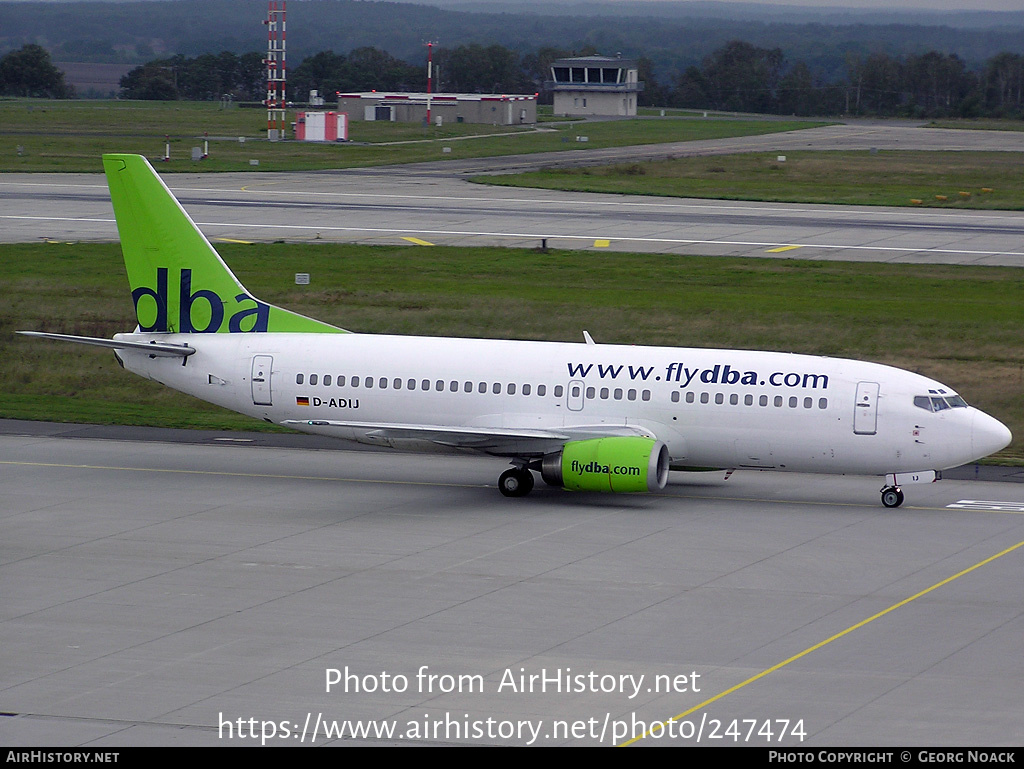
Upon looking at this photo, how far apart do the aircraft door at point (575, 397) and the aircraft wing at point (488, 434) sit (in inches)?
19.3

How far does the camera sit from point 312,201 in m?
94.4

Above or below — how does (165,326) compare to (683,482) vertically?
above

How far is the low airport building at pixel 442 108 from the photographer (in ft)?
643

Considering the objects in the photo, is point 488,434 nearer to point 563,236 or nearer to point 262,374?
point 262,374

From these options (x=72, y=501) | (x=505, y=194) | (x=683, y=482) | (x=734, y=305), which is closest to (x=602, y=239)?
(x=734, y=305)

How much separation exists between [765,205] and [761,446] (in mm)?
61906

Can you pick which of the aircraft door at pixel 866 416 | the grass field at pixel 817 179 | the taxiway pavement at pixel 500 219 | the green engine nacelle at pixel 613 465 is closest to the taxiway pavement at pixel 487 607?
the green engine nacelle at pixel 613 465

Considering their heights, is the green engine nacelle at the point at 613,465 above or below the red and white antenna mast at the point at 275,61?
below

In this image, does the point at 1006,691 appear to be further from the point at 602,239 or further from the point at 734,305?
the point at 602,239

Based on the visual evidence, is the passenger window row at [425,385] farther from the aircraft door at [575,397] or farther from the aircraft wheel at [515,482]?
the aircraft wheel at [515,482]

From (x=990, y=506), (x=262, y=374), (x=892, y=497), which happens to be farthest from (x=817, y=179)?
(x=262, y=374)

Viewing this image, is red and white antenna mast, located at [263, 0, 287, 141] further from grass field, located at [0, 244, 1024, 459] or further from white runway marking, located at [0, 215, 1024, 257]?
grass field, located at [0, 244, 1024, 459]

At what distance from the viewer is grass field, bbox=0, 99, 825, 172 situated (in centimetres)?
12462

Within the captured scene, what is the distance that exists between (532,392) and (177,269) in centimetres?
1080
